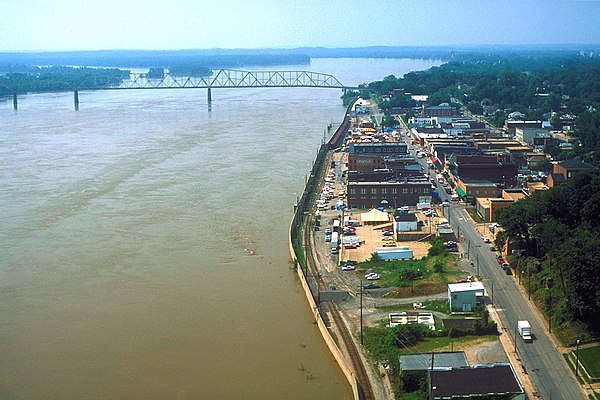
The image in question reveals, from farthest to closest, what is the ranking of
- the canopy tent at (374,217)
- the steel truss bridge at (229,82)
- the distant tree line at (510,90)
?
the steel truss bridge at (229,82) → the distant tree line at (510,90) → the canopy tent at (374,217)

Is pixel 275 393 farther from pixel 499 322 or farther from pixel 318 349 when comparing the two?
pixel 499 322

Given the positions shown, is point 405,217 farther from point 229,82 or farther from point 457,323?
point 229,82

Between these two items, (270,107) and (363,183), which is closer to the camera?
(363,183)

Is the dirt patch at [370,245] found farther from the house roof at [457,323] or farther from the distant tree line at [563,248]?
the house roof at [457,323]

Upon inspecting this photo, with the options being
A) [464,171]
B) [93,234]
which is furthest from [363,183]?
[93,234]

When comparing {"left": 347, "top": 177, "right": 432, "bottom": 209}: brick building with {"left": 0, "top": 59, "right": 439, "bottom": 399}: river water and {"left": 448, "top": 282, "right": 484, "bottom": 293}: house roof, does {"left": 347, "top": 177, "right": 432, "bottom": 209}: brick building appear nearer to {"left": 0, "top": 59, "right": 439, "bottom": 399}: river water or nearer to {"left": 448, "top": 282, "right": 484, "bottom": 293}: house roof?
{"left": 0, "top": 59, "right": 439, "bottom": 399}: river water

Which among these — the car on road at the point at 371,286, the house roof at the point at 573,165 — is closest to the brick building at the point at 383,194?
the house roof at the point at 573,165
